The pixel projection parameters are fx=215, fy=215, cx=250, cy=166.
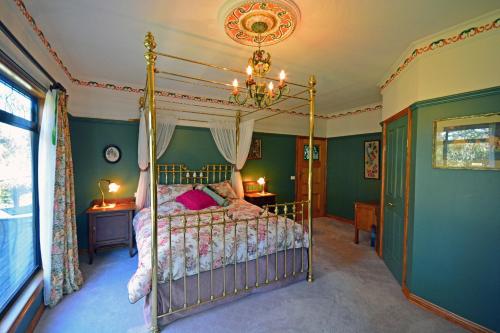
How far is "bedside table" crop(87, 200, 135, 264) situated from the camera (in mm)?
3373

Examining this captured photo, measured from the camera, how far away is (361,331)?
2111mm

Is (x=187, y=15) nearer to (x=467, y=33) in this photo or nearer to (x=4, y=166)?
(x=4, y=166)

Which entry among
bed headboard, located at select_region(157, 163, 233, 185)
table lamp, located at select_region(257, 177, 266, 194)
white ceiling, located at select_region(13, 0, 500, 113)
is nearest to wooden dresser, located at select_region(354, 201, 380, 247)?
table lamp, located at select_region(257, 177, 266, 194)

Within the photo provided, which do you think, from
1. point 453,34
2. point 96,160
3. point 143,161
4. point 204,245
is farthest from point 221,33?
point 96,160

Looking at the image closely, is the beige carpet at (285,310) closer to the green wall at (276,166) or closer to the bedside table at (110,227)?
the bedside table at (110,227)

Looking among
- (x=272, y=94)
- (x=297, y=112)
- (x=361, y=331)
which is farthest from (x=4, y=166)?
(x=297, y=112)

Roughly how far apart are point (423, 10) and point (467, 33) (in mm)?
654

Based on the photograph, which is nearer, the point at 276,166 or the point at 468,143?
the point at 468,143

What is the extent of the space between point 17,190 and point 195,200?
2160 millimetres

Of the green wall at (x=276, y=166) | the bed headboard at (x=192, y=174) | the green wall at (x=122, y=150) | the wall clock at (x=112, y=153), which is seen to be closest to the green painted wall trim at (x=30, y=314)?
the green wall at (x=122, y=150)

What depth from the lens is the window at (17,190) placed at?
194 cm

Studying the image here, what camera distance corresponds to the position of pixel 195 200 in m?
3.79

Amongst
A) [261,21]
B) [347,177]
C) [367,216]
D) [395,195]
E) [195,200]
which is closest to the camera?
[261,21]

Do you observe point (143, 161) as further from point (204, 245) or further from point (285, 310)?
point (285, 310)
